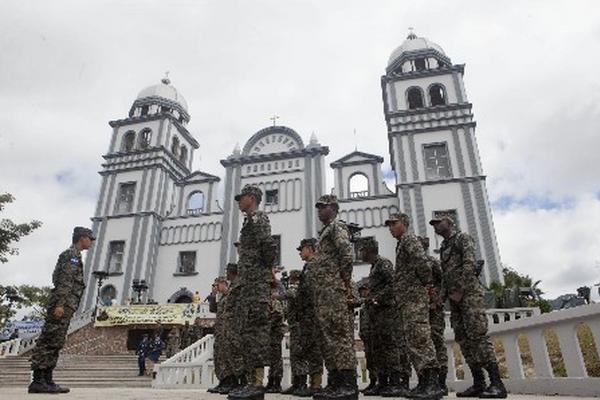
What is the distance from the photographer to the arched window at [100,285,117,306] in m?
21.3

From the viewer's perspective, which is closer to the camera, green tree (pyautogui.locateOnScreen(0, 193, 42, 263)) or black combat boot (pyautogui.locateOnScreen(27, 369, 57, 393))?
black combat boot (pyautogui.locateOnScreen(27, 369, 57, 393))

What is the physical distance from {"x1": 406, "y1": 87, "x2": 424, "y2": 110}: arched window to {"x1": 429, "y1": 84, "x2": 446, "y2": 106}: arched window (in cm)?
59

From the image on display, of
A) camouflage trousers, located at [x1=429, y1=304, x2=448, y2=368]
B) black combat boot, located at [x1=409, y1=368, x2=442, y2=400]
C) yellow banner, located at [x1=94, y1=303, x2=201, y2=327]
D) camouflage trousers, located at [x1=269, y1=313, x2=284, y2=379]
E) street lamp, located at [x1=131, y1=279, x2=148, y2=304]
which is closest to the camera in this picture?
black combat boot, located at [x1=409, y1=368, x2=442, y2=400]

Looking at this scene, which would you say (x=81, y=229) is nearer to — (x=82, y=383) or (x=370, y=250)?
(x=370, y=250)

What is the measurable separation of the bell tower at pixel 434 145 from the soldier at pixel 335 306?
15107mm

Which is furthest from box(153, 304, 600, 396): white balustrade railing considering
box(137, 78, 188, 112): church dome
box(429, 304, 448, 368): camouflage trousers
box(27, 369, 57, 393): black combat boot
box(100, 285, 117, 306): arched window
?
box(137, 78, 188, 112): church dome

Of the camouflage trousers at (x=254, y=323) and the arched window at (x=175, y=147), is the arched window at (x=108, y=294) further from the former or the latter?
the camouflage trousers at (x=254, y=323)

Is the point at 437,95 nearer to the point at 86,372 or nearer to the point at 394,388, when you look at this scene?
the point at 86,372

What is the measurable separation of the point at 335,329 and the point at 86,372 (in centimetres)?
1144

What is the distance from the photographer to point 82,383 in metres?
10.8

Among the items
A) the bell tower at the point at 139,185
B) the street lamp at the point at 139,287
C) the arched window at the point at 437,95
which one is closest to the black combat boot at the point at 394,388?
the street lamp at the point at 139,287

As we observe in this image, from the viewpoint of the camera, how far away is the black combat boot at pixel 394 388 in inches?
180

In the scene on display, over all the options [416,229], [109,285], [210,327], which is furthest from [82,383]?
[416,229]

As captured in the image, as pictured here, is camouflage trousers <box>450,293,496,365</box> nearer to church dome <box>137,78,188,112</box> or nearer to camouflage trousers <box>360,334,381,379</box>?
camouflage trousers <box>360,334,381,379</box>
